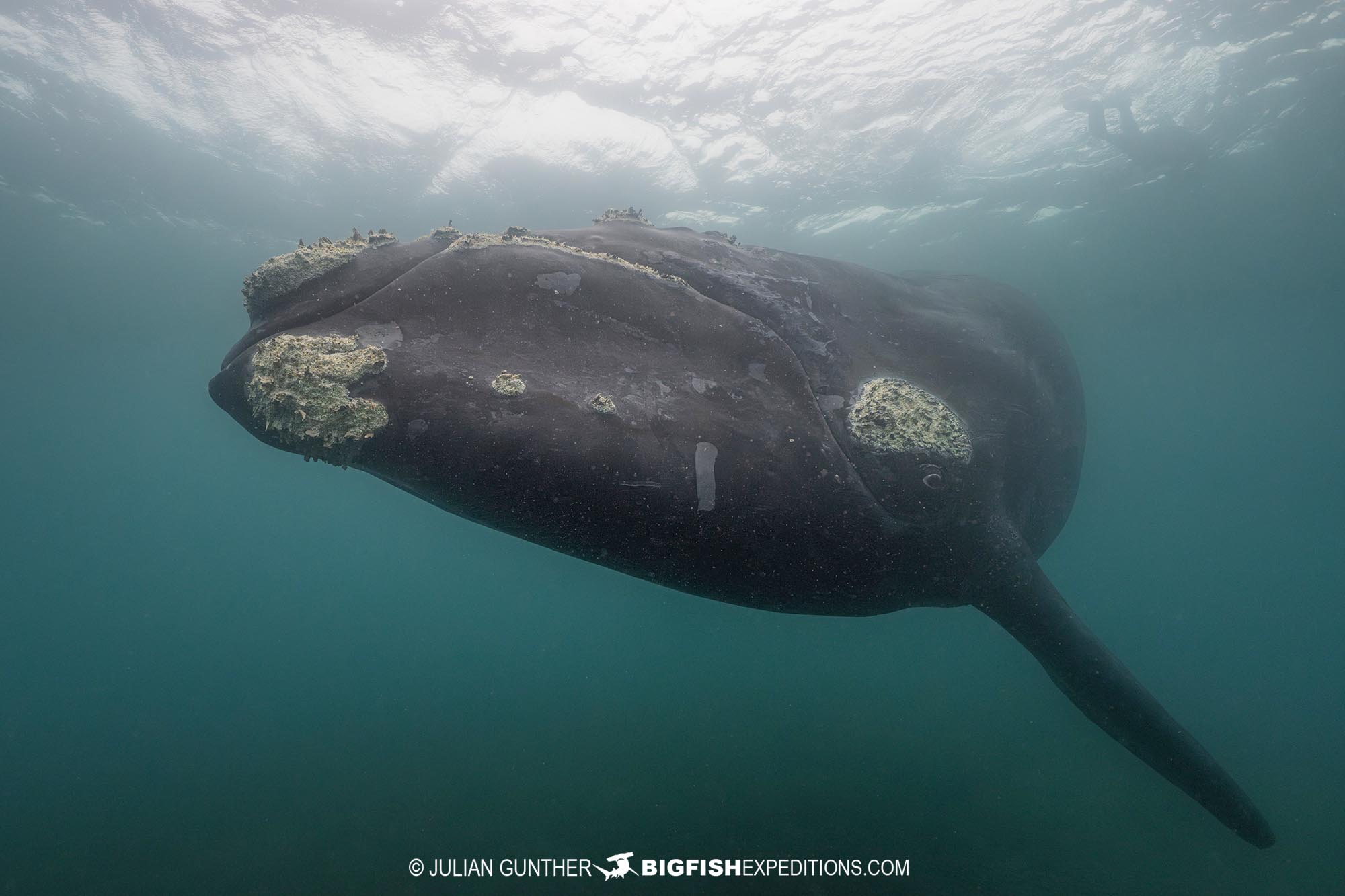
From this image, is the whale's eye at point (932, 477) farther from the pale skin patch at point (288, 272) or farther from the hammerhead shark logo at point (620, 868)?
the hammerhead shark logo at point (620, 868)

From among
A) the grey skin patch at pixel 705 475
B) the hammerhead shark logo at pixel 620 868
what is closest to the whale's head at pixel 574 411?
the grey skin patch at pixel 705 475

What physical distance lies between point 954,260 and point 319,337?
2674cm

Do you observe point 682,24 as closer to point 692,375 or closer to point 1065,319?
point 692,375

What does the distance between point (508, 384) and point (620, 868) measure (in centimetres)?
1035

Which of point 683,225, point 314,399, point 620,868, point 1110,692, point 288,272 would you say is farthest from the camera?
point 683,225

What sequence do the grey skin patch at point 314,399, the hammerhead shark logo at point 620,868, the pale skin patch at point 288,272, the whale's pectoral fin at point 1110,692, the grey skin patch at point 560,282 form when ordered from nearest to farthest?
the grey skin patch at point 314,399
the pale skin patch at point 288,272
the grey skin patch at point 560,282
the whale's pectoral fin at point 1110,692
the hammerhead shark logo at point 620,868

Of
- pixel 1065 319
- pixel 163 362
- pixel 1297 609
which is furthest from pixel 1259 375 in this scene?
pixel 163 362

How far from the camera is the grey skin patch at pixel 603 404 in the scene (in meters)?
2.68

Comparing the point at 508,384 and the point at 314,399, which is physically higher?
the point at 508,384

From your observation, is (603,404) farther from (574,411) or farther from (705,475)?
(705,475)

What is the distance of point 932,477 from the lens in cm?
332

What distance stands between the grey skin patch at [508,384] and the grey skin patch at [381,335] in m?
0.53

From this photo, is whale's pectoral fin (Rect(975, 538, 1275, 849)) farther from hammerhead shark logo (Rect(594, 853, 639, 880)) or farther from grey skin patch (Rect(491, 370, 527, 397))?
hammerhead shark logo (Rect(594, 853, 639, 880))

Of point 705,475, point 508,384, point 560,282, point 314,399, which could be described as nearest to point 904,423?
point 705,475
